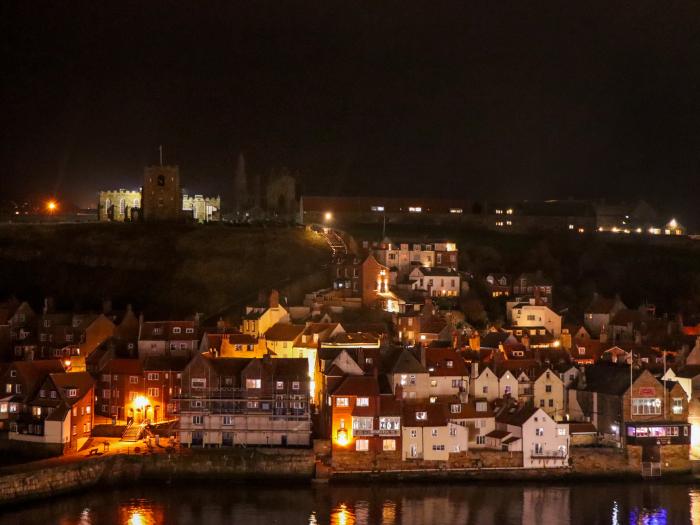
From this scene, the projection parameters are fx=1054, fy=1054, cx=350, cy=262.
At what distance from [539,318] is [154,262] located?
3239 cm

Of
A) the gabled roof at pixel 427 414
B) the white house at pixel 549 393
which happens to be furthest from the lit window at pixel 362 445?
the white house at pixel 549 393

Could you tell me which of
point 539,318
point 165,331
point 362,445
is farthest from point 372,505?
point 539,318

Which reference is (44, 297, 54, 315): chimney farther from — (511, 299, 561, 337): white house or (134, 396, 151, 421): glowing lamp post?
(511, 299, 561, 337): white house

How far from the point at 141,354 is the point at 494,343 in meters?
20.2

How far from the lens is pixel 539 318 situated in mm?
68062

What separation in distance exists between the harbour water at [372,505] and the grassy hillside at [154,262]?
27730 millimetres

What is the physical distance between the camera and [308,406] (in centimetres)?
5150

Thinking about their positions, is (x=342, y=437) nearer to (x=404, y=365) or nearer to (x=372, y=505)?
(x=372, y=505)

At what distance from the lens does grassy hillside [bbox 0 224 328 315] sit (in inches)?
3059

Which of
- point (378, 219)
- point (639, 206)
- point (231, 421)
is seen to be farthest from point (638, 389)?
point (639, 206)

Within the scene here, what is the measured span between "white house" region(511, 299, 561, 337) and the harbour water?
19.3 metres

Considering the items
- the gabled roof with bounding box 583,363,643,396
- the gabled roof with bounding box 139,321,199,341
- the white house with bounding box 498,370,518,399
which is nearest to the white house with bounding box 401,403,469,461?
the white house with bounding box 498,370,518,399

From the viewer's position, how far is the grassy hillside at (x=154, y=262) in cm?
7769

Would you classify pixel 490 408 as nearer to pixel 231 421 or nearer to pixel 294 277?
pixel 231 421
